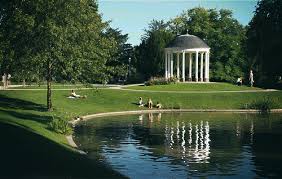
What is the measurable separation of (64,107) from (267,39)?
41322 millimetres

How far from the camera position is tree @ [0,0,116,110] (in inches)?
1399

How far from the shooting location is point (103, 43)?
3975 cm

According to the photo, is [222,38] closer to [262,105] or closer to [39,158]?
[262,105]

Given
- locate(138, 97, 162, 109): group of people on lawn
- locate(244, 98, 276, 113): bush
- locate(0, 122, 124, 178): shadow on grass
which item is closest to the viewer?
locate(0, 122, 124, 178): shadow on grass

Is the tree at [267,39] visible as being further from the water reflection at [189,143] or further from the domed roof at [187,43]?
the water reflection at [189,143]

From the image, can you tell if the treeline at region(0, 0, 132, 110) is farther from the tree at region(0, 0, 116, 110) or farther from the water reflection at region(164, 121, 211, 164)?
the water reflection at region(164, 121, 211, 164)

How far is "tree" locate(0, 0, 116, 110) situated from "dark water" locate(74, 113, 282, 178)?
4562 mm

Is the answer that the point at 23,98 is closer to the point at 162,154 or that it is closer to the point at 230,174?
the point at 162,154

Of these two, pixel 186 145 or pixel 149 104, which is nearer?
pixel 186 145

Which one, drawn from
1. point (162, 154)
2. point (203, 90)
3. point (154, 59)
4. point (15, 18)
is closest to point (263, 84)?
point (203, 90)

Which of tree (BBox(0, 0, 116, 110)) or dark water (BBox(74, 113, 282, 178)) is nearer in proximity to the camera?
dark water (BBox(74, 113, 282, 178))

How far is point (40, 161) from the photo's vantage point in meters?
18.2

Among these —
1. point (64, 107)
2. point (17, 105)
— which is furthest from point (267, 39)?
point (17, 105)

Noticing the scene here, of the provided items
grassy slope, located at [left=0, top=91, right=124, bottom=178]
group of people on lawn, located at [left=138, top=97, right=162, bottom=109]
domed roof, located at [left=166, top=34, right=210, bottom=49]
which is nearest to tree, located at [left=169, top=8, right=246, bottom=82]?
domed roof, located at [left=166, top=34, right=210, bottom=49]
